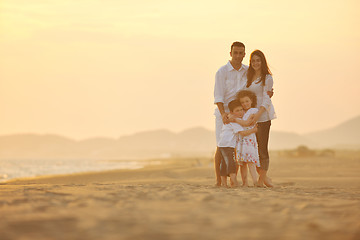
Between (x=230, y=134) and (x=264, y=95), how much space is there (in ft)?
2.53

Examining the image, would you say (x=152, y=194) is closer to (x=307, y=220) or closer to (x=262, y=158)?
(x=307, y=220)

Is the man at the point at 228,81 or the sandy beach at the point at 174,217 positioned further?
the man at the point at 228,81

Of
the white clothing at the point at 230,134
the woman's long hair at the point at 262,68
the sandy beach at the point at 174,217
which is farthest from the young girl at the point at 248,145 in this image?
the sandy beach at the point at 174,217

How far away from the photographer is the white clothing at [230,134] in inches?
252

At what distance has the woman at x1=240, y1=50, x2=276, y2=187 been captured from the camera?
6.54m

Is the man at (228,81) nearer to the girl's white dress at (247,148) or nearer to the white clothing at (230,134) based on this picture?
the white clothing at (230,134)

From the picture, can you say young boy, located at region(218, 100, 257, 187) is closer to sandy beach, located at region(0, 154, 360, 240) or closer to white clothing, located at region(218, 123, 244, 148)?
white clothing, located at region(218, 123, 244, 148)

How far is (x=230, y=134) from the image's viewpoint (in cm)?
644

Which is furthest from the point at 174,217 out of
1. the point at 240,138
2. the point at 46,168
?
the point at 46,168

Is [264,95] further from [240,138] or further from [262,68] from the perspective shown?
[240,138]

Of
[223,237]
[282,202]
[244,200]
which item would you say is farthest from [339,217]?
[223,237]

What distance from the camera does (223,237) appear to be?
2.88 m

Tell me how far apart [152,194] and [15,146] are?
118 m

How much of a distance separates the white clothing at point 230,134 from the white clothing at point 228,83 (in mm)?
229
